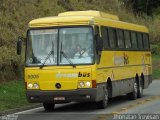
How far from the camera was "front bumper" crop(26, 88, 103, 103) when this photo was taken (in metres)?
18.1


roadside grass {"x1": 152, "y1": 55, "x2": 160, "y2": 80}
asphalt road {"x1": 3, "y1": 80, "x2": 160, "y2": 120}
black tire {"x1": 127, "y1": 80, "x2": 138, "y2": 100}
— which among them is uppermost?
roadside grass {"x1": 152, "y1": 55, "x2": 160, "y2": 80}

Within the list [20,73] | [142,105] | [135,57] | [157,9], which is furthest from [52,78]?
[157,9]

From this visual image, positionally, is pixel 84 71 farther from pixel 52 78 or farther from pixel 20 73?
pixel 20 73

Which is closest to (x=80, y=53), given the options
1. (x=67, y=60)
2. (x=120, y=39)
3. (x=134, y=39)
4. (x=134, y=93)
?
(x=67, y=60)

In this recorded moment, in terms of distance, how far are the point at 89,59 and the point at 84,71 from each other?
494mm

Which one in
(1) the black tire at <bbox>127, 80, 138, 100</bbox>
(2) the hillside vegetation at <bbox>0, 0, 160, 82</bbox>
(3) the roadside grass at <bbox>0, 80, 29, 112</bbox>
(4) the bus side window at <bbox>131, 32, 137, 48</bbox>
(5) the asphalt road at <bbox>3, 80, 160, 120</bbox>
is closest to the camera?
(5) the asphalt road at <bbox>3, 80, 160, 120</bbox>

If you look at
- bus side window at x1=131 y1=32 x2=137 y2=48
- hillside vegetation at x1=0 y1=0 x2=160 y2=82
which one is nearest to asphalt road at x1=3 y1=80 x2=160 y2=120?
bus side window at x1=131 y1=32 x2=137 y2=48

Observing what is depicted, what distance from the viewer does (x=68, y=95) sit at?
18156 mm

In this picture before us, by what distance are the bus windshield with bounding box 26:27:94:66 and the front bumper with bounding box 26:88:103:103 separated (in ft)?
3.09

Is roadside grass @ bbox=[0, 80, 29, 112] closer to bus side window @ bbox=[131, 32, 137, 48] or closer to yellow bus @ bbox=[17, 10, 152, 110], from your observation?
yellow bus @ bbox=[17, 10, 152, 110]

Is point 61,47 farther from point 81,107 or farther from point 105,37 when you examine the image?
point 81,107

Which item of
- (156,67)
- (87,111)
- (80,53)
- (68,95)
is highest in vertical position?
(80,53)

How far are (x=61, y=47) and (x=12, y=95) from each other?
4980 millimetres

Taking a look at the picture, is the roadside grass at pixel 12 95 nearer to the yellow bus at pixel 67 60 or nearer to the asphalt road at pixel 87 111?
the asphalt road at pixel 87 111
